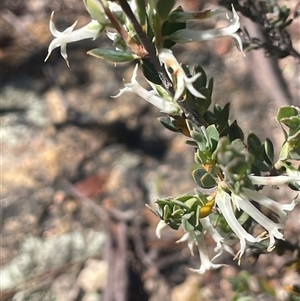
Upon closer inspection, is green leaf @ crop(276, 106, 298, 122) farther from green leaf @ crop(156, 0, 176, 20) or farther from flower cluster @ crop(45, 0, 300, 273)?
green leaf @ crop(156, 0, 176, 20)

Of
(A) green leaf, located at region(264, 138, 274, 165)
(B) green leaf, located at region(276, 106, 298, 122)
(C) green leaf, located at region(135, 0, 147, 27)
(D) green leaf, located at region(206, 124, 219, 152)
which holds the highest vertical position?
(C) green leaf, located at region(135, 0, 147, 27)

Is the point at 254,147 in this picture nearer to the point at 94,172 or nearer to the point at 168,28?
the point at 168,28

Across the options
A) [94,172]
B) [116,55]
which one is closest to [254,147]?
[116,55]

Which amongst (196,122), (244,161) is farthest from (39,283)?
(244,161)

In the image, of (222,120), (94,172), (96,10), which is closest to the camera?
(96,10)

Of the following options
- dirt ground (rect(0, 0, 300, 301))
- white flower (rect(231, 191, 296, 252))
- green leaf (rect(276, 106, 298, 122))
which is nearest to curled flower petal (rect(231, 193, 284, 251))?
white flower (rect(231, 191, 296, 252))

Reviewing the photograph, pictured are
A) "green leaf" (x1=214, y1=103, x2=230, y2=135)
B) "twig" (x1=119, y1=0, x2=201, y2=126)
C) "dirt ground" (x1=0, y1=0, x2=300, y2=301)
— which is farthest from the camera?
"dirt ground" (x1=0, y1=0, x2=300, y2=301)

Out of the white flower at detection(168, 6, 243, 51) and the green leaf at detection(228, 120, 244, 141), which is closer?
the white flower at detection(168, 6, 243, 51)
